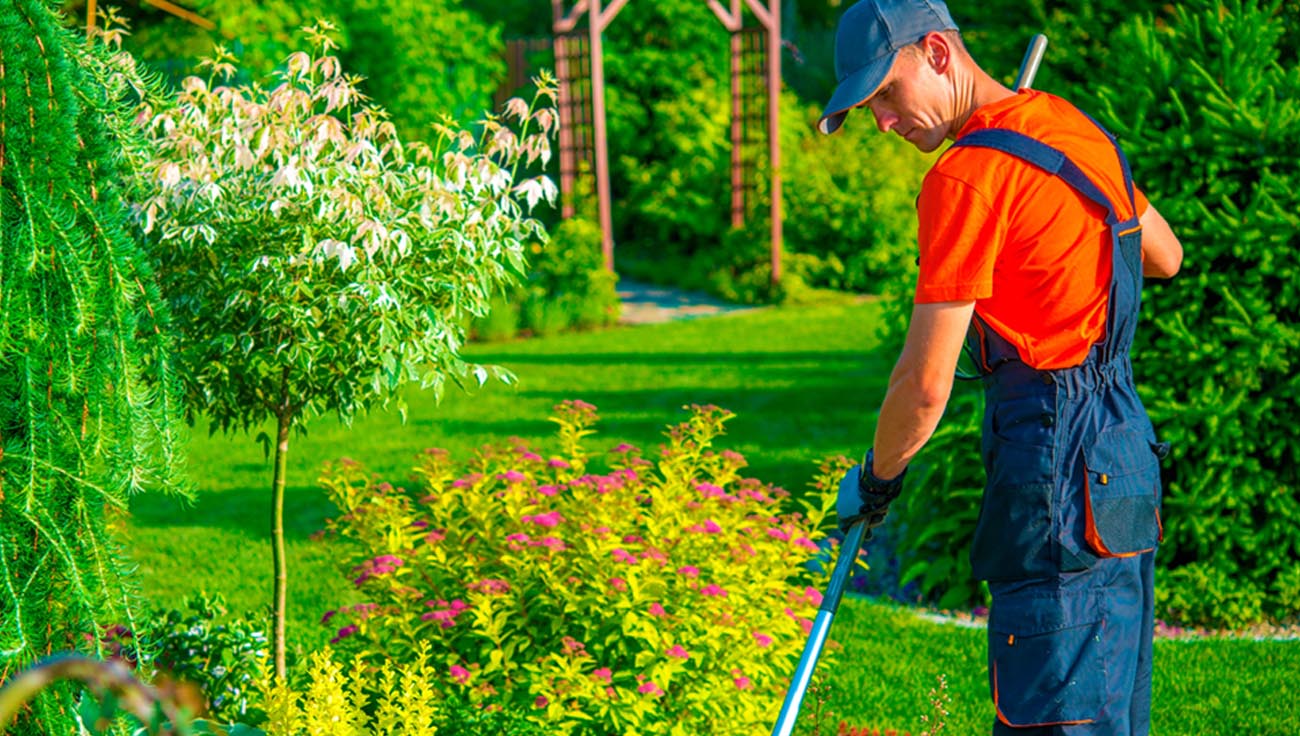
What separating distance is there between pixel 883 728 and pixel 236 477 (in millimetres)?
4933

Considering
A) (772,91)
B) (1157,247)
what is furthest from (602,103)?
(1157,247)

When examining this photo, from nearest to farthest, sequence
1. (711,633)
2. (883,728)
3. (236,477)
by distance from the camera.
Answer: (711,633) → (883,728) → (236,477)

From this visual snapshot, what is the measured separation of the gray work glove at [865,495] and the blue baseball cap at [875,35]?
0.74m

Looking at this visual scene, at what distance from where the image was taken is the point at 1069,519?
2568 millimetres

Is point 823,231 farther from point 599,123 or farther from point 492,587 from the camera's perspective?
point 492,587

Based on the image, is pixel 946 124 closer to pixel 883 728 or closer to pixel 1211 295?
pixel 883 728

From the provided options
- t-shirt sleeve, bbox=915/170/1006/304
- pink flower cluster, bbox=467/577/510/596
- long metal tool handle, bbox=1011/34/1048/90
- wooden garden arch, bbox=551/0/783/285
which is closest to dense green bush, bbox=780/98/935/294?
wooden garden arch, bbox=551/0/783/285

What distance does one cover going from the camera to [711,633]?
371 cm

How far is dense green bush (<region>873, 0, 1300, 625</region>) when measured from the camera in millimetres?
5016

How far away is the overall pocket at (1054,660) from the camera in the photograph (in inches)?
101

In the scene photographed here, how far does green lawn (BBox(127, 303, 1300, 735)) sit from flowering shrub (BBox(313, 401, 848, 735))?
0.71 meters

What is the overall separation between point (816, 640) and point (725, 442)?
5879mm

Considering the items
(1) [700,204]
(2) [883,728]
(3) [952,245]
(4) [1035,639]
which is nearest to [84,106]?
(3) [952,245]

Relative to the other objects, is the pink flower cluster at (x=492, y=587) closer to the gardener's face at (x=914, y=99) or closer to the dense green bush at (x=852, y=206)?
the gardener's face at (x=914, y=99)
